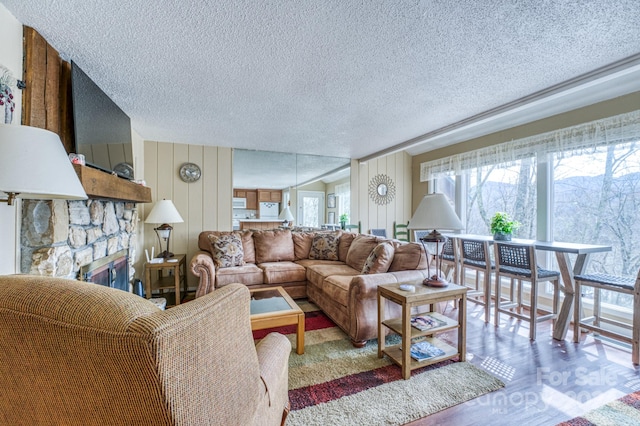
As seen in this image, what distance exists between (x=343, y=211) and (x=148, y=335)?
4.76m

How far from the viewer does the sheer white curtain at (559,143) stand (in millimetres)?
2590

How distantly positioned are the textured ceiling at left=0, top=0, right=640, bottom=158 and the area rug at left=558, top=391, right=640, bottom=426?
220cm

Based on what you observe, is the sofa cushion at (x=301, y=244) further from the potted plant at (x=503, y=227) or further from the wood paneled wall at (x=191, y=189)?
the potted plant at (x=503, y=227)

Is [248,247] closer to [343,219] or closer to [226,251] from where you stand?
[226,251]

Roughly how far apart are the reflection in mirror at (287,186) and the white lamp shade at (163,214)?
1.02m

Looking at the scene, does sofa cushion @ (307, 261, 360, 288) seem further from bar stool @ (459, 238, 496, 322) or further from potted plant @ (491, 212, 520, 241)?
potted plant @ (491, 212, 520, 241)

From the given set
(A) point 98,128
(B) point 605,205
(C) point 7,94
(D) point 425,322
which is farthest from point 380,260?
(C) point 7,94

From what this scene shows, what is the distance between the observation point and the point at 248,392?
0.79 m

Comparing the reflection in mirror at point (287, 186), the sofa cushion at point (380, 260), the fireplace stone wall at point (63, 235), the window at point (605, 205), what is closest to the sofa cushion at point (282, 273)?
the sofa cushion at point (380, 260)

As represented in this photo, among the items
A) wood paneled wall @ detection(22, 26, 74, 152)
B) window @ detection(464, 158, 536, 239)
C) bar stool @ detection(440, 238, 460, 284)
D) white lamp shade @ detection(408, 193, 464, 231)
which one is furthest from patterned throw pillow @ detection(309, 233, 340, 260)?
wood paneled wall @ detection(22, 26, 74, 152)

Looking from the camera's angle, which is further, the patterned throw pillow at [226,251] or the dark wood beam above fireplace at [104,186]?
the patterned throw pillow at [226,251]

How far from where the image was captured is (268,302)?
2471 millimetres

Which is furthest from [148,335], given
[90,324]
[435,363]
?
[435,363]

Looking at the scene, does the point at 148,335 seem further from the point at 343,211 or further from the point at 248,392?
the point at 343,211
